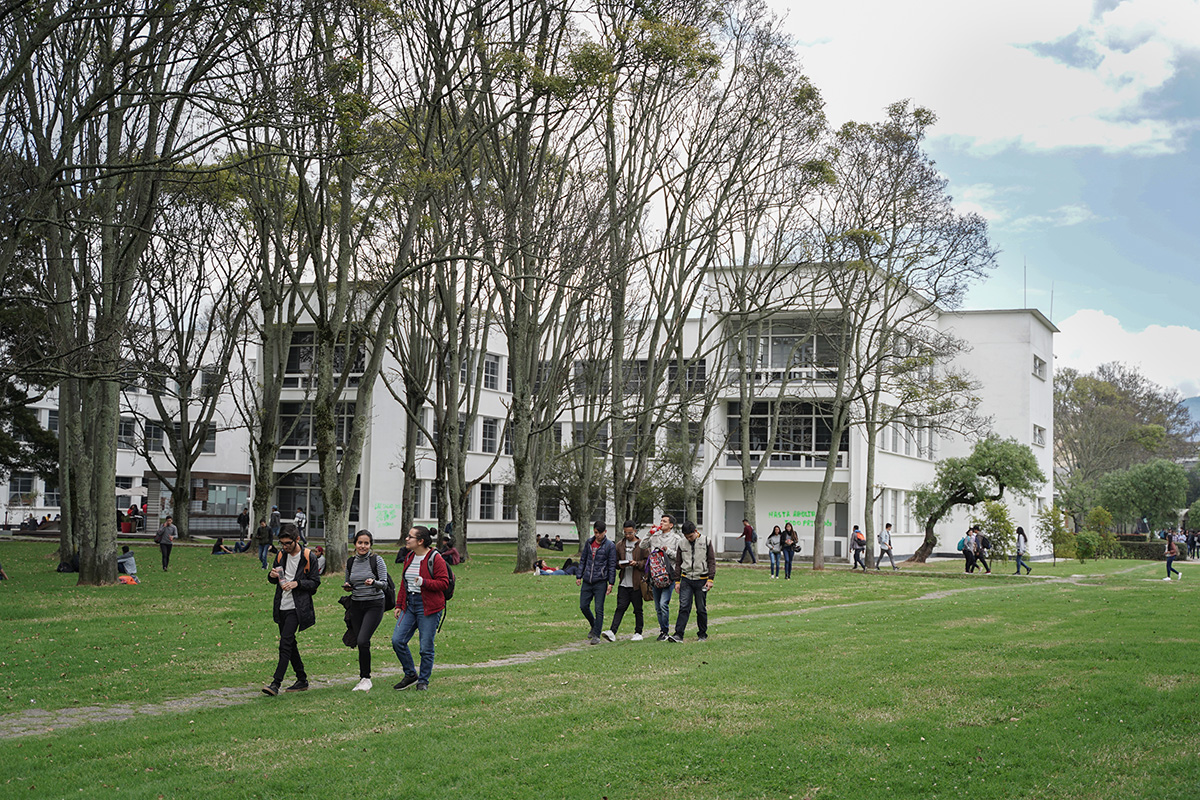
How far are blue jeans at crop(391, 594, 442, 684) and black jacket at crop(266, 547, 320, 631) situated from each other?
89 cm

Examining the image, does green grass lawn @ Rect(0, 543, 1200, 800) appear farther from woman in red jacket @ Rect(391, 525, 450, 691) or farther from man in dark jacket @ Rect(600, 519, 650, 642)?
man in dark jacket @ Rect(600, 519, 650, 642)

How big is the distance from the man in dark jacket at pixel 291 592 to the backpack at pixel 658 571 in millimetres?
5279

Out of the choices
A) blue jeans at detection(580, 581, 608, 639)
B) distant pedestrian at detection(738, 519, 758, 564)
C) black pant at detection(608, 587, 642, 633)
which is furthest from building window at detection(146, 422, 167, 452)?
black pant at detection(608, 587, 642, 633)

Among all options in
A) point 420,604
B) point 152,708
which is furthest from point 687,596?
point 152,708

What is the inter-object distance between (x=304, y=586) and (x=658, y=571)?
5476mm

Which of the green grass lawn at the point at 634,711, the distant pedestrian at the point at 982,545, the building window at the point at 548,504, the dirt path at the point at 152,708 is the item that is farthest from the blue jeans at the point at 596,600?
the building window at the point at 548,504

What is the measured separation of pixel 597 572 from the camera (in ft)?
48.3

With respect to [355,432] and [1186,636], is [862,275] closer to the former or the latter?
[355,432]

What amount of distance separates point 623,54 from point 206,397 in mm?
21792

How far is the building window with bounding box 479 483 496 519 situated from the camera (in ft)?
182

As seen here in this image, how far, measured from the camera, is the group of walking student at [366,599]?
10.6 meters

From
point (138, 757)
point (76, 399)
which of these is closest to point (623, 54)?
point (76, 399)

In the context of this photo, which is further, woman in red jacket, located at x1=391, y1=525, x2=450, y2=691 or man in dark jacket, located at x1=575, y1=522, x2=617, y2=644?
man in dark jacket, located at x1=575, y1=522, x2=617, y2=644

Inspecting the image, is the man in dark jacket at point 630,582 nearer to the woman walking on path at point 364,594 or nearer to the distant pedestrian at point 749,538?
the woman walking on path at point 364,594
